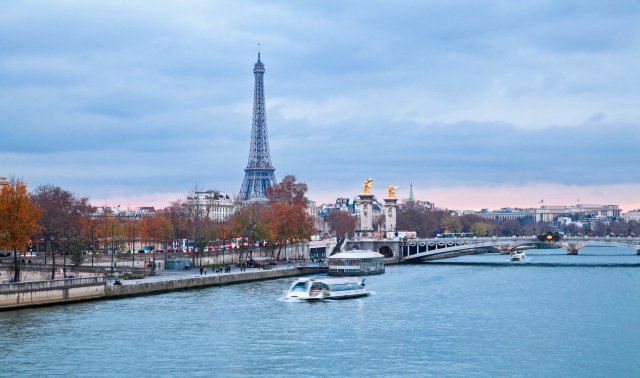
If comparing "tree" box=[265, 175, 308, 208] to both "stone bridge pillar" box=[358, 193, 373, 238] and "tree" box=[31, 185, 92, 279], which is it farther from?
"tree" box=[31, 185, 92, 279]

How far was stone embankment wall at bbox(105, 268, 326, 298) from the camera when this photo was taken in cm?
→ 4906

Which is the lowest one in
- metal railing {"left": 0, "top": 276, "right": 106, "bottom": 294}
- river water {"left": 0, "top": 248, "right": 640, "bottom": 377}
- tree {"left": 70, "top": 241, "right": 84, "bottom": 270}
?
river water {"left": 0, "top": 248, "right": 640, "bottom": 377}

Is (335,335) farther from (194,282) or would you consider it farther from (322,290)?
(194,282)

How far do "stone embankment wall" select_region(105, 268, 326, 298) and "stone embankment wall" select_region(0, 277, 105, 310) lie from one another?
96cm

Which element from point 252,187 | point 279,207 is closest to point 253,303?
point 279,207

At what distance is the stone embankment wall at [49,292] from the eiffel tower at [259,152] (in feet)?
327

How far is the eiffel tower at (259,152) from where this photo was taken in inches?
5817

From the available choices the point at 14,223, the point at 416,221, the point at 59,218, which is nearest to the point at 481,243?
the point at 59,218

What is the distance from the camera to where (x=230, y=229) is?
310 feet

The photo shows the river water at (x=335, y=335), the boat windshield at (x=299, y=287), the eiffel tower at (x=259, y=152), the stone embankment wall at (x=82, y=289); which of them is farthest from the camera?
the eiffel tower at (x=259, y=152)

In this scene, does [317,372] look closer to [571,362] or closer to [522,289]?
[571,362]

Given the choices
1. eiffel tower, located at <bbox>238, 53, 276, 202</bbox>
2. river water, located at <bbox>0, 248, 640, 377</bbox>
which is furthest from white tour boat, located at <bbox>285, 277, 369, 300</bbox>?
eiffel tower, located at <bbox>238, 53, 276, 202</bbox>

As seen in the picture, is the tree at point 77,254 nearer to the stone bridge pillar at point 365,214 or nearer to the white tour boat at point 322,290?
the white tour boat at point 322,290

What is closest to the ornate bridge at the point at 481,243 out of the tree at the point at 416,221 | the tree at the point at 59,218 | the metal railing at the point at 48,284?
the tree at the point at 59,218
